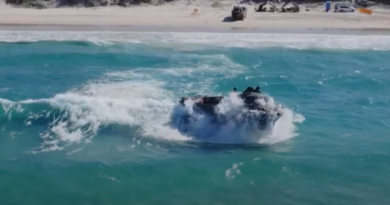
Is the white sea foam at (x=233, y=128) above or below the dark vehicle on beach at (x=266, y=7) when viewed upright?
below

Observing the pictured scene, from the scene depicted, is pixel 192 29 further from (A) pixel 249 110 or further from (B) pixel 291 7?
(A) pixel 249 110

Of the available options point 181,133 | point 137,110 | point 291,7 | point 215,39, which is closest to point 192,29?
point 215,39

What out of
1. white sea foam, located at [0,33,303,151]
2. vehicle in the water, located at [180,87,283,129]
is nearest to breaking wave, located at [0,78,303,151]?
white sea foam, located at [0,33,303,151]

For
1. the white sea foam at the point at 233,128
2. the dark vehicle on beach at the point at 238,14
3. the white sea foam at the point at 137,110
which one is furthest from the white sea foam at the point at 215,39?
the white sea foam at the point at 233,128

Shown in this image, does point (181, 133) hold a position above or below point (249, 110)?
below

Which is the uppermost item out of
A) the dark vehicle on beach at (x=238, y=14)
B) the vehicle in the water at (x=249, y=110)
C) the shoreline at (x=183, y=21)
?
the dark vehicle on beach at (x=238, y=14)

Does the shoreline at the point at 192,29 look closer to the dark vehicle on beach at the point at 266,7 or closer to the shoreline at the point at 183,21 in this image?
the shoreline at the point at 183,21

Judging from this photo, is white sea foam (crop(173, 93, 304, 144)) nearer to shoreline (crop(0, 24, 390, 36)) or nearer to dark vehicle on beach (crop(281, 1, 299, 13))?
shoreline (crop(0, 24, 390, 36))
